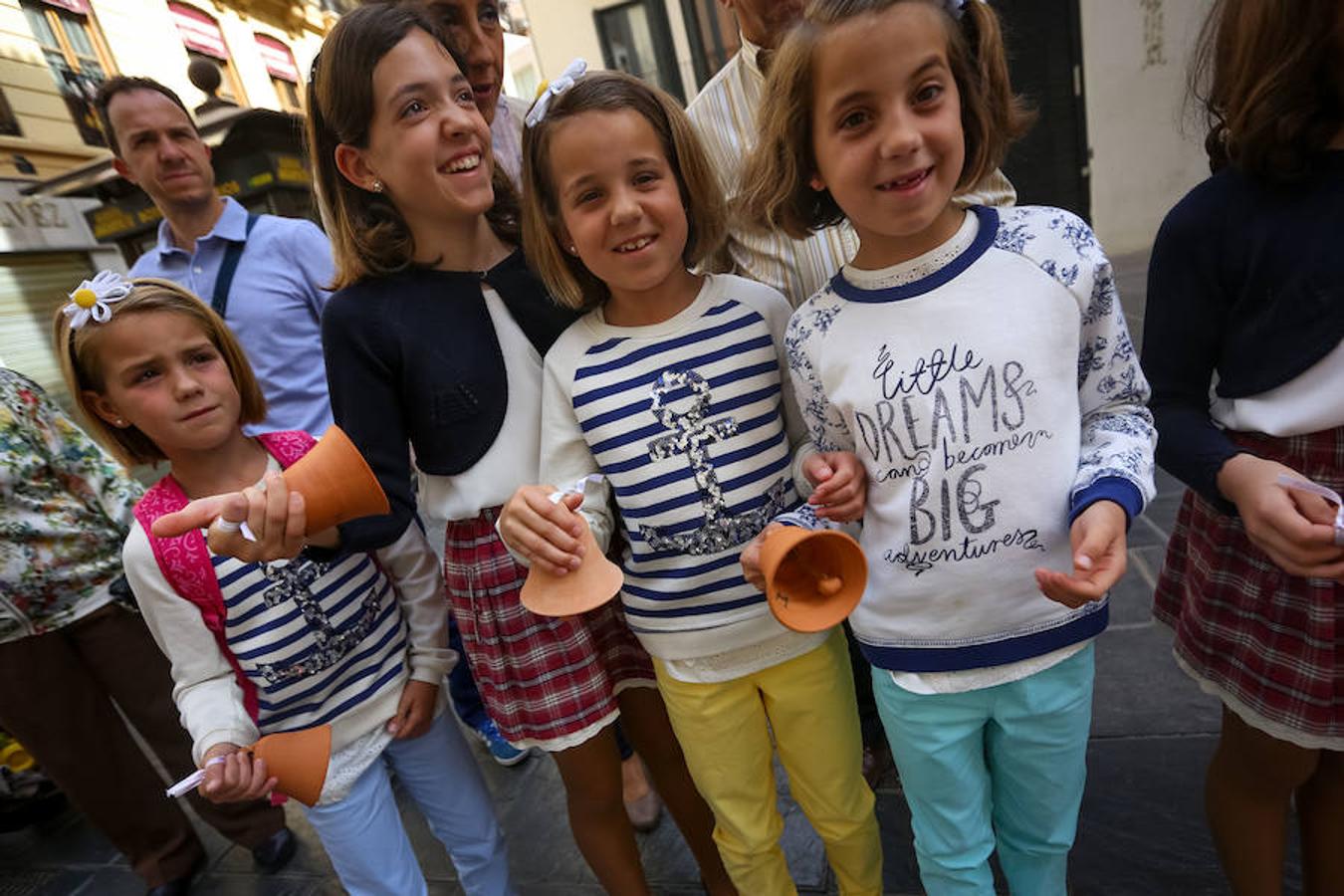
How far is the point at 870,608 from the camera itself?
1.24 m

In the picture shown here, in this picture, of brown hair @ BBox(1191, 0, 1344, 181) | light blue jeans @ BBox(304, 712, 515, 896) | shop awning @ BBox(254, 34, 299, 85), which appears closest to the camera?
brown hair @ BBox(1191, 0, 1344, 181)

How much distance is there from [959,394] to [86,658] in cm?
274

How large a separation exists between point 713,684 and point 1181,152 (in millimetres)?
8824

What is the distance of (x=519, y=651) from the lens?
1446mm

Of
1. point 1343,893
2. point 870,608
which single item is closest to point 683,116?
point 870,608

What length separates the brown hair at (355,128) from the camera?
1332mm

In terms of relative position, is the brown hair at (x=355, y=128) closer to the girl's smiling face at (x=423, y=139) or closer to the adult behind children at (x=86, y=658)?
the girl's smiling face at (x=423, y=139)

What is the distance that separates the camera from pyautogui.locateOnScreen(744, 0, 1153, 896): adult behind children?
3.52 ft

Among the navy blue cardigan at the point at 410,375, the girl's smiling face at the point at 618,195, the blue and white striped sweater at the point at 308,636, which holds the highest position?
the girl's smiling face at the point at 618,195

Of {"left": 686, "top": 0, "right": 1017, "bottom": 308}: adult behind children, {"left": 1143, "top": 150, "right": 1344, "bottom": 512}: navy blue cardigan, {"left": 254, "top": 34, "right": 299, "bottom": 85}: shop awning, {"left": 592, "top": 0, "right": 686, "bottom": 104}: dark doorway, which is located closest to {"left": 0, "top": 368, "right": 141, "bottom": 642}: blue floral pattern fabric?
{"left": 686, "top": 0, "right": 1017, "bottom": 308}: adult behind children

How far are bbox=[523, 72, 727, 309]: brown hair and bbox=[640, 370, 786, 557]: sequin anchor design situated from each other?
270 mm

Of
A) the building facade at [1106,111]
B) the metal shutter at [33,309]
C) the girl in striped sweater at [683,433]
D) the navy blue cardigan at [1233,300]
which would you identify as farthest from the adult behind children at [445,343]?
the metal shutter at [33,309]

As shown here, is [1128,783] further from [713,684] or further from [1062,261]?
[1062,261]

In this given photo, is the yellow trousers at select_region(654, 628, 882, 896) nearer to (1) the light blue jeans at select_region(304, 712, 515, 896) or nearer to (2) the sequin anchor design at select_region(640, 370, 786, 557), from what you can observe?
(2) the sequin anchor design at select_region(640, 370, 786, 557)
